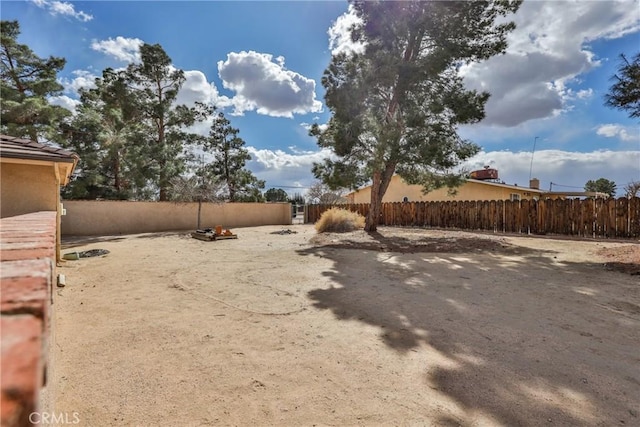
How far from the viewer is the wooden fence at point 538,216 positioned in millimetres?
10172

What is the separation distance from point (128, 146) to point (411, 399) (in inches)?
761

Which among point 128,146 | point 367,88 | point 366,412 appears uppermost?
point 367,88

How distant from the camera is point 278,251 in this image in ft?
28.5

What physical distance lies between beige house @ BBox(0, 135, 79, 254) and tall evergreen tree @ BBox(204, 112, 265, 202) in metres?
16.8

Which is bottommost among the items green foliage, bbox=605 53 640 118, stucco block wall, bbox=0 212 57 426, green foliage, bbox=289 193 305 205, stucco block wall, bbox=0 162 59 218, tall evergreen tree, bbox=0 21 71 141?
stucco block wall, bbox=0 212 57 426

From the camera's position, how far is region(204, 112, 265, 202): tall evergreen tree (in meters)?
22.2

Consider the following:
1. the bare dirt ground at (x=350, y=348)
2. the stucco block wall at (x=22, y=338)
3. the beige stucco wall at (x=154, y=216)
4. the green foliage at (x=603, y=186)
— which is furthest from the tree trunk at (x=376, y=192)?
the green foliage at (x=603, y=186)

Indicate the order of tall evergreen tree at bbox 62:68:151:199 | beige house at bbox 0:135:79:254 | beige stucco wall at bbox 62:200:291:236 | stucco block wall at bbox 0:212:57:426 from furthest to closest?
tall evergreen tree at bbox 62:68:151:199
beige stucco wall at bbox 62:200:291:236
beige house at bbox 0:135:79:254
stucco block wall at bbox 0:212:57:426

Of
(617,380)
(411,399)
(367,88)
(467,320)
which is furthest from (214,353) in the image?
(367,88)

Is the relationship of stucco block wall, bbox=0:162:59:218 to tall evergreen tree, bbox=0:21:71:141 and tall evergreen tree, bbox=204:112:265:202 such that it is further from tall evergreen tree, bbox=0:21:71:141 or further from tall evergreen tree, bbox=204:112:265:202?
tall evergreen tree, bbox=204:112:265:202

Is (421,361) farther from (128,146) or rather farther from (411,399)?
(128,146)

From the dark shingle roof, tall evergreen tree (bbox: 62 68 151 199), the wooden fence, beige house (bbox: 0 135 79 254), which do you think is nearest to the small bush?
the wooden fence

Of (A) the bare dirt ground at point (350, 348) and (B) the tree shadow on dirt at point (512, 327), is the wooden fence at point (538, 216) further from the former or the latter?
(A) the bare dirt ground at point (350, 348)

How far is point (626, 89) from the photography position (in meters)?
6.35
